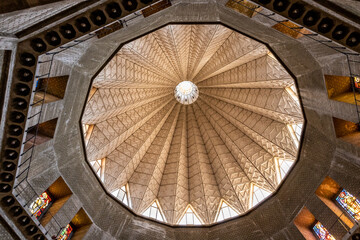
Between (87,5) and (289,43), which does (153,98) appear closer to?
(289,43)

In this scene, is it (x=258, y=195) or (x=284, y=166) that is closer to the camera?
(x=284, y=166)

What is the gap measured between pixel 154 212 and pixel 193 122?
7723 millimetres

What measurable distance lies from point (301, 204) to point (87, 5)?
1220 centimetres

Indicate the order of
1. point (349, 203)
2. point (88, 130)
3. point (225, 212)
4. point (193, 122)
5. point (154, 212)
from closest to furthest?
point (349, 203) < point (88, 130) < point (225, 212) < point (154, 212) < point (193, 122)

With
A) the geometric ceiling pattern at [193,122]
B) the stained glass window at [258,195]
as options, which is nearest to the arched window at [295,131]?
the geometric ceiling pattern at [193,122]

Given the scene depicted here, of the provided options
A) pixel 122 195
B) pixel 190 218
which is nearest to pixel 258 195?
pixel 190 218

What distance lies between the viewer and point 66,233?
12.8m

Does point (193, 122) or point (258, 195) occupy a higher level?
point (193, 122)

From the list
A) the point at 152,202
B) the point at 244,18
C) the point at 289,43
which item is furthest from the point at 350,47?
the point at 152,202

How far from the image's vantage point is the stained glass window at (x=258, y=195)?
52.4 ft

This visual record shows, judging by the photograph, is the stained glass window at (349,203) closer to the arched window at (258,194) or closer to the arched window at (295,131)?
the arched window at (295,131)

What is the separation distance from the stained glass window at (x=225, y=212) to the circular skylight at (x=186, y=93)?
8836 millimetres

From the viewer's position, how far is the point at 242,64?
18.2 metres

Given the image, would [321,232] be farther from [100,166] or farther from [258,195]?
[100,166]
